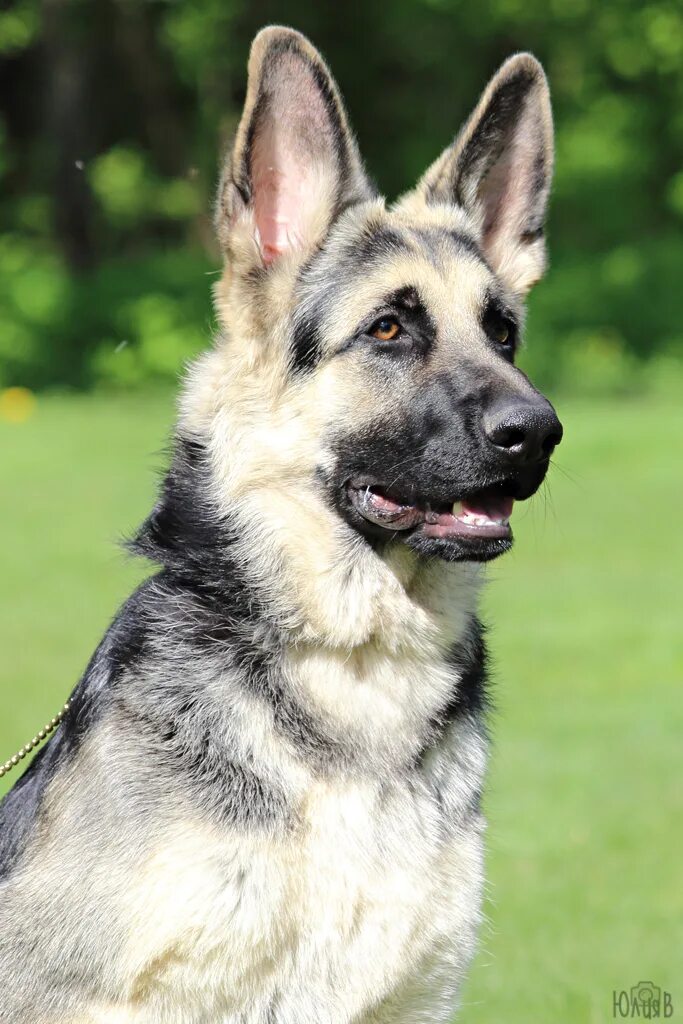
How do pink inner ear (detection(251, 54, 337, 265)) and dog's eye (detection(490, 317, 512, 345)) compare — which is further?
dog's eye (detection(490, 317, 512, 345))

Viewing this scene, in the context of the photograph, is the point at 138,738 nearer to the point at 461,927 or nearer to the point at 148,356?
the point at 461,927

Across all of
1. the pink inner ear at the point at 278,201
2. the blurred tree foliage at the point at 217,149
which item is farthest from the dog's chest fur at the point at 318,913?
the blurred tree foliage at the point at 217,149

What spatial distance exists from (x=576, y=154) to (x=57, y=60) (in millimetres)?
12713

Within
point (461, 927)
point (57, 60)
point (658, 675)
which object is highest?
point (57, 60)

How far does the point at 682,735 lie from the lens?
28.9ft

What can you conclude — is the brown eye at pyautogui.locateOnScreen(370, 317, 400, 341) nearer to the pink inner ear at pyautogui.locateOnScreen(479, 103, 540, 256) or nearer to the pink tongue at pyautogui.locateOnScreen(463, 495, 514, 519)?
the pink tongue at pyautogui.locateOnScreen(463, 495, 514, 519)

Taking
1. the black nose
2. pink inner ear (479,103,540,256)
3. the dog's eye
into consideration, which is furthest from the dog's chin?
pink inner ear (479,103,540,256)

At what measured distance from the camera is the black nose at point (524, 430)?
3709mm

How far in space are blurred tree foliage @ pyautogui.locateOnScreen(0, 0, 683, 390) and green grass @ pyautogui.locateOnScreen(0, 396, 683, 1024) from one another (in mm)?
5619

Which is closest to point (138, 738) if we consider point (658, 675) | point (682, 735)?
point (682, 735)

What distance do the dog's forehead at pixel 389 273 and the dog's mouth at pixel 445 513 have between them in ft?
1.77

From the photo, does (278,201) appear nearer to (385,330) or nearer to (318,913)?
(385,330)

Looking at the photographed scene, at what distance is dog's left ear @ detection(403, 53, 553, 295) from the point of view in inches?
174

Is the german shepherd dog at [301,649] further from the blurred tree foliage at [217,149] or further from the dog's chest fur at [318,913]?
the blurred tree foliage at [217,149]
